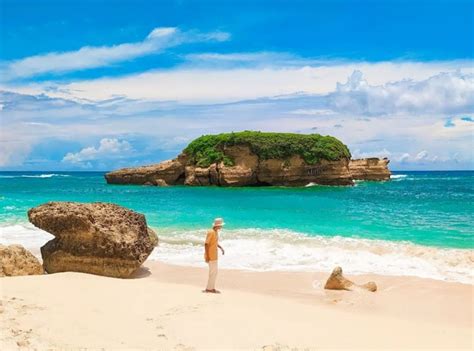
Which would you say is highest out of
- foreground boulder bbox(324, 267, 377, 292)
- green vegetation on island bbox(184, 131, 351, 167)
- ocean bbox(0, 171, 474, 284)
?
green vegetation on island bbox(184, 131, 351, 167)

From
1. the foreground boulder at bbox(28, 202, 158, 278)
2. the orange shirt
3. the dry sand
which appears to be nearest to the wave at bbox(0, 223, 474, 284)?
the dry sand

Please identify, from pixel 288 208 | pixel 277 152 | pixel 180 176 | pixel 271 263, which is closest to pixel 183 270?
pixel 271 263

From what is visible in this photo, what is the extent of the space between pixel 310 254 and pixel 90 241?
253 inches

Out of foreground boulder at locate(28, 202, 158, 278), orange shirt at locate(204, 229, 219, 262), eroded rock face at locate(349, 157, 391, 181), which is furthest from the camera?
eroded rock face at locate(349, 157, 391, 181)

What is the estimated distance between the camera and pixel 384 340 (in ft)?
21.8

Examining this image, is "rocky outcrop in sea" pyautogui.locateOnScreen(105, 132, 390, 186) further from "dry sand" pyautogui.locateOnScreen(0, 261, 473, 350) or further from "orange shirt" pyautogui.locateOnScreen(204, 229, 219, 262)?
"dry sand" pyautogui.locateOnScreen(0, 261, 473, 350)

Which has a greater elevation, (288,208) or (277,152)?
(277,152)

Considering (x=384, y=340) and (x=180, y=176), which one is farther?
(x=180, y=176)

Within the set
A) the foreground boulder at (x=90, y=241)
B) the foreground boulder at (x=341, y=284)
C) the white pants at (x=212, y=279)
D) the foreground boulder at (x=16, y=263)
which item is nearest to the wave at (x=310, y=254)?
the foreground boulder at (x=341, y=284)

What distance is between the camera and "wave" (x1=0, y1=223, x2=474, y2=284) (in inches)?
491

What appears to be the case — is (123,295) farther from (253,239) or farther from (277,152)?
(277,152)

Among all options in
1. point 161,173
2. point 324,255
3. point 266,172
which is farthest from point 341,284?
point 161,173

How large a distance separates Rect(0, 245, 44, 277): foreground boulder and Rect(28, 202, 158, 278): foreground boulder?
0.54 meters

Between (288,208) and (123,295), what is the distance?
21347 millimetres
